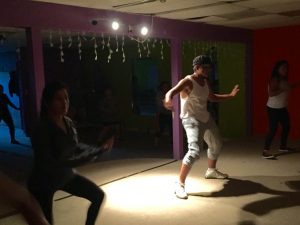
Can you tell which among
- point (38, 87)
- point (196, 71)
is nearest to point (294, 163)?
point (196, 71)

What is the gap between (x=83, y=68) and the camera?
986 centimetres

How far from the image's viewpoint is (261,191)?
3908mm

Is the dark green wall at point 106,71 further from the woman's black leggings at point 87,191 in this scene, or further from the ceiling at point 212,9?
the woman's black leggings at point 87,191

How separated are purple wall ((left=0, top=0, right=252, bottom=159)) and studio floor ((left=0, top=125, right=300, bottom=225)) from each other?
3.01 feet

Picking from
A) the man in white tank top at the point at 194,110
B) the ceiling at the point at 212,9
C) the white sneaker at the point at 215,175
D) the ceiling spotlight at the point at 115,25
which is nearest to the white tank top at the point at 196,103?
the man in white tank top at the point at 194,110

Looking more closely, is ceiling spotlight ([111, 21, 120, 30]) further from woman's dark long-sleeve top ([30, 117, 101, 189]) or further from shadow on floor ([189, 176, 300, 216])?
woman's dark long-sleeve top ([30, 117, 101, 189])

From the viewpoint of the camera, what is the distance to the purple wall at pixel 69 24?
11.7 feet

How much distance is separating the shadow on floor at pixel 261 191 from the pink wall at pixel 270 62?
2.74 meters

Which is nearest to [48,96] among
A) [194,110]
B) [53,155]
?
[53,155]

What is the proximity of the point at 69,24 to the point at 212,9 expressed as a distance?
1784mm

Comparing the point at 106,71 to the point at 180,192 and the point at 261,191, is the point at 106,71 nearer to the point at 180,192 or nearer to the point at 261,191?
the point at 180,192

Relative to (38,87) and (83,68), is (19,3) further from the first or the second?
(83,68)

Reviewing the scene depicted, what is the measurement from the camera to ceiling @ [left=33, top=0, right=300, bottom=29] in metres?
4.07

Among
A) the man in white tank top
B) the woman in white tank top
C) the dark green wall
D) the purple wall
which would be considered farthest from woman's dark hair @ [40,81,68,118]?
the dark green wall
